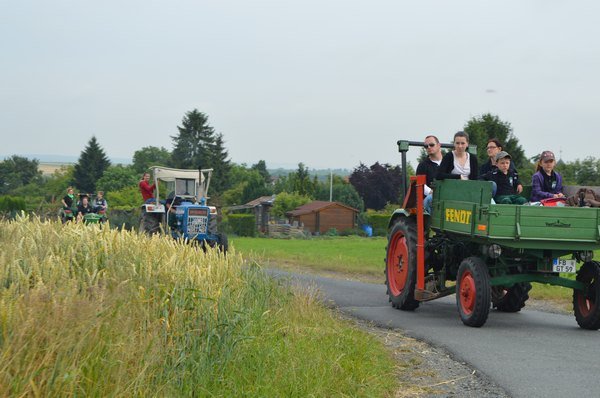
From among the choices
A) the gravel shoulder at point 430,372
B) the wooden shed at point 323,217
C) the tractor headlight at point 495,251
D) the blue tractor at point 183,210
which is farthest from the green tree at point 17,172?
the gravel shoulder at point 430,372

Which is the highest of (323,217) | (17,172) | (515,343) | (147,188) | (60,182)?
(17,172)

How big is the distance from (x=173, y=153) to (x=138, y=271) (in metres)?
101

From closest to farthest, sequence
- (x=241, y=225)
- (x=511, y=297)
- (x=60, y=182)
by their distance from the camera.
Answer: (x=511, y=297), (x=241, y=225), (x=60, y=182)

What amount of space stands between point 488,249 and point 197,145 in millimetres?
99335

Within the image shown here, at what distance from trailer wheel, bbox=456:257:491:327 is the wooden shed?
60921 mm

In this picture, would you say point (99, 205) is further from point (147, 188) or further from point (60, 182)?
point (60, 182)

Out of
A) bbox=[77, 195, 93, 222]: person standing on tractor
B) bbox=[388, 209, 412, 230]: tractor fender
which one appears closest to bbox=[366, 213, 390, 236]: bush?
bbox=[77, 195, 93, 222]: person standing on tractor

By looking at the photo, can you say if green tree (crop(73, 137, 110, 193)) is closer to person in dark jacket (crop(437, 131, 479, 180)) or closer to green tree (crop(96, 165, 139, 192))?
green tree (crop(96, 165, 139, 192))

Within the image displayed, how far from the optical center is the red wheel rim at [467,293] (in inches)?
402

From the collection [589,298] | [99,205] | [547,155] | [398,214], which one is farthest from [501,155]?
[99,205]

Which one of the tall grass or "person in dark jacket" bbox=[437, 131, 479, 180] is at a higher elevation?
"person in dark jacket" bbox=[437, 131, 479, 180]

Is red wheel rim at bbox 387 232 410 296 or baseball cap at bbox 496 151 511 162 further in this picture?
red wheel rim at bbox 387 232 410 296

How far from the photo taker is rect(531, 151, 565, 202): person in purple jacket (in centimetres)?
1106

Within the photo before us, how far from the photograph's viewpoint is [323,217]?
241ft
